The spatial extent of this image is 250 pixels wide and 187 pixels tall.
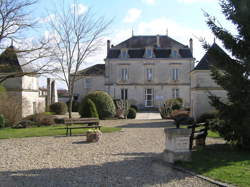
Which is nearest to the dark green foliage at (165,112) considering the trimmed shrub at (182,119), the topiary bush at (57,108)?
the trimmed shrub at (182,119)

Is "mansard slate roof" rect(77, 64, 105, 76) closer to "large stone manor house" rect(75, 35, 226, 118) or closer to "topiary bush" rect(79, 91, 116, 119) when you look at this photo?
"large stone manor house" rect(75, 35, 226, 118)

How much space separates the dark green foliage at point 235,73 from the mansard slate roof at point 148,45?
96.6 feet

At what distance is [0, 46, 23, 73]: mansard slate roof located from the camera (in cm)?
1609

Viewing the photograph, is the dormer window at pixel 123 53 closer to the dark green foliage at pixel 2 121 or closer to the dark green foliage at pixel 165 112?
the dark green foliage at pixel 165 112

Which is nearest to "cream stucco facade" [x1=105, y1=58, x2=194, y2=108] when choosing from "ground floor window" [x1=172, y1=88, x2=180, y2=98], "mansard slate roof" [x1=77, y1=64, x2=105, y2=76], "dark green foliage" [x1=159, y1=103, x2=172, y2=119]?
"ground floor window" [x1=172, y1=88, x2=180, y2=98]

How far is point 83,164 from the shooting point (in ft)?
24.7

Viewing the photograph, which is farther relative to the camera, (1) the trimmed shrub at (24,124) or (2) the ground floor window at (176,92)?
(2) the ground floor window at (176,92)

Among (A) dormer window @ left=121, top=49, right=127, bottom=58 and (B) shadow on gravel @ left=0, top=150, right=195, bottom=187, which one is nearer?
(B) shadow on gravel @ left=0, top=150, right=195, bottom=187

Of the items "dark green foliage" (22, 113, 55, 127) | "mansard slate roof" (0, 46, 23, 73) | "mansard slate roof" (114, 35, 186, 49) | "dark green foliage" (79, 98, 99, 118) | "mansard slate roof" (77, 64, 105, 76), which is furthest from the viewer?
"mansard slate roof" (77, 64, 105, 76)

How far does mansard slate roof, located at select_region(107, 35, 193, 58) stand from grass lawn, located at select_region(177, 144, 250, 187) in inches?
1181

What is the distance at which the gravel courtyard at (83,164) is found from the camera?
591 centimetres

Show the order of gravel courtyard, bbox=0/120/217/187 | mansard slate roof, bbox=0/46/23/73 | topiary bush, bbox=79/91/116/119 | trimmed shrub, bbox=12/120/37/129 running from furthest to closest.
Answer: topiary bush, bbox=79/91/116/119
trimmed shrub, bbox=12/120/37/129
mansard slate roof, bbox=0/46/23/73
gravel courtyard, bbox=0/120/217/187

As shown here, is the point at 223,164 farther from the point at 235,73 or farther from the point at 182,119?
the point at 235,73

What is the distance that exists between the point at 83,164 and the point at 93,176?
1264mm
